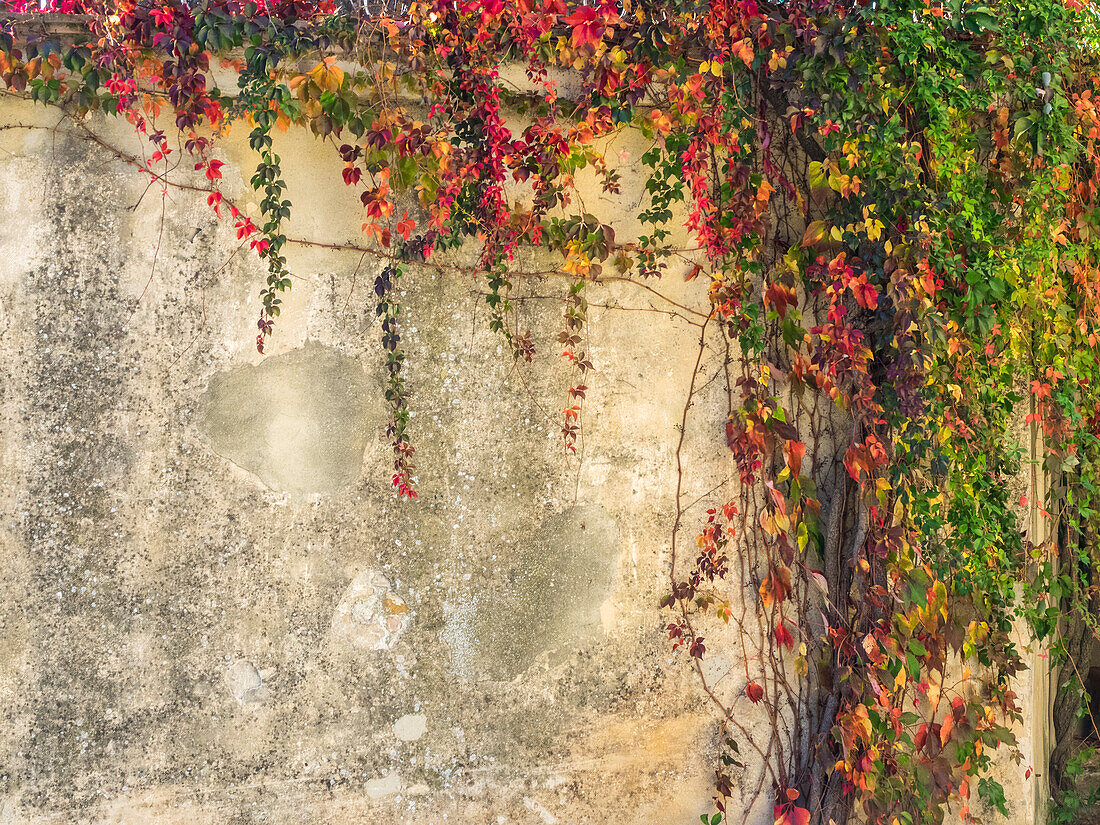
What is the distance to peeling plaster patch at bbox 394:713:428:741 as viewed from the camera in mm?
2281

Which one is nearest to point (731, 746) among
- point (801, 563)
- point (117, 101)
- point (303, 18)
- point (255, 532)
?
point (801, 563)

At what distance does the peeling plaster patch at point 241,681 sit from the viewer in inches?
87.4

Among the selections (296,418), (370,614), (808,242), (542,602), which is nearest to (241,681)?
(370,614)

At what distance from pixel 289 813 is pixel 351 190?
204cm

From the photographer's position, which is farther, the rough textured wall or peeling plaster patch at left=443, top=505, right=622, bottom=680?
peeling plaster patch at left=443, top=505, right=622, bottom=680

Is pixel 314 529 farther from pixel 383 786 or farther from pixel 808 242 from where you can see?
pixel 808 242

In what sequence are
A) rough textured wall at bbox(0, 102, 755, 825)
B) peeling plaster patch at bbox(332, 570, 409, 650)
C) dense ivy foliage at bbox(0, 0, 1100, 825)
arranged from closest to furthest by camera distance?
dense ivy foliage at bbox(0, 0, 1100, 825) → rough textured wall at bbox(0, 102, 755, 825) → peeling plaster patch at bbox(332, 570, 409, 650)

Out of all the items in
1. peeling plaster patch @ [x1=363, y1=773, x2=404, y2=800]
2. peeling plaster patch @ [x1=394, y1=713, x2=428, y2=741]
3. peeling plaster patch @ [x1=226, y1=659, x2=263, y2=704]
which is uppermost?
peeling plaster patch @ [x1=226, y1=659, x2=263, y2=704]

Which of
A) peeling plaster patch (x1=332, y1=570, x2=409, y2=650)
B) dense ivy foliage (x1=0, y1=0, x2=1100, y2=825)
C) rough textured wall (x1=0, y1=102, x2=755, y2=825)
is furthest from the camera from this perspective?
peeling plaster patch (x1=332, y1=570, x2=409, y2=650)

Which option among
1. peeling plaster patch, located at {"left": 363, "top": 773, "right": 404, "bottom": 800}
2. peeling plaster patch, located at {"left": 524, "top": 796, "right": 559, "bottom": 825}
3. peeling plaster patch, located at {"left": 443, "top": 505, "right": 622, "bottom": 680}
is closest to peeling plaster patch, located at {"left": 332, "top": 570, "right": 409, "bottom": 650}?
peeling plaster patch, located at {"left": 443, "top": 505, "right": 622, "bottom": 680}

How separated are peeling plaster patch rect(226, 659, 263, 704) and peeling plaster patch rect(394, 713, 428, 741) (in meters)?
0.47

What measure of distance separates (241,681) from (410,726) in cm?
56

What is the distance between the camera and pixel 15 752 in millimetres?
2135

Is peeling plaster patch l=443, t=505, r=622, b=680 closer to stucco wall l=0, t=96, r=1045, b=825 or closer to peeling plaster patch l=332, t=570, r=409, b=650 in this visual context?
stucco wall l=0, t=96, r=1045, b=825
